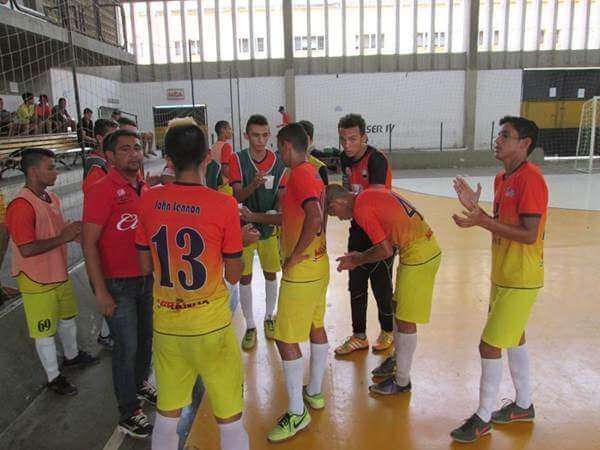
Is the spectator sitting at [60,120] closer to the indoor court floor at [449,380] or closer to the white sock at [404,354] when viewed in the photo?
the indoor court floor at [449,380]

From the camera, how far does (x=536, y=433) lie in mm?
2725

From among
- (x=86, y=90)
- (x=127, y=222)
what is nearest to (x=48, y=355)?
(x=127, y=222)

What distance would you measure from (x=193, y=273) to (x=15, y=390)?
197cm

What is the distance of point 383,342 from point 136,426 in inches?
76.3

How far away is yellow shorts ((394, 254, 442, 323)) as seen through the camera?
9.46ft

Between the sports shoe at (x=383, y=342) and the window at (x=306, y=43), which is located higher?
the window at (x=306, y=43)

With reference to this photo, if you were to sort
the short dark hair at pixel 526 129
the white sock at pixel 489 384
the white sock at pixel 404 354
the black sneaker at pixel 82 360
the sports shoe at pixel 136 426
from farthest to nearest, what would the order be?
the black sneaker at pixel 82 360, the white sock at pixel 404 354, the sports shoe at pixel 136 426, the white sock at pixel 489 384, the short dark hair at pixel 526 129

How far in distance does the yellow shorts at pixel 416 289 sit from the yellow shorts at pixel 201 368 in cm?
123

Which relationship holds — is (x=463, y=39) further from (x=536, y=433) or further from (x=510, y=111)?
(x=536, y=433)

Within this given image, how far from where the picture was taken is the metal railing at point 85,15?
29.7 feet

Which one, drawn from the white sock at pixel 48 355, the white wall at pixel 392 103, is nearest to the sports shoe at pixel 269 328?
the white sock at pixel 48 355

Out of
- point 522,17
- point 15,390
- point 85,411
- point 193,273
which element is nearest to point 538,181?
point 193,273

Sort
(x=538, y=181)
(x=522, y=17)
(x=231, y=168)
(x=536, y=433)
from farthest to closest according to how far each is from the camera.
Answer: (x=522, y=17) → (x=231, y=168) → (x=536, y=433) → (x=538, y=181)

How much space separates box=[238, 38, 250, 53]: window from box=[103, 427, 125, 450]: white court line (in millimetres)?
19643
